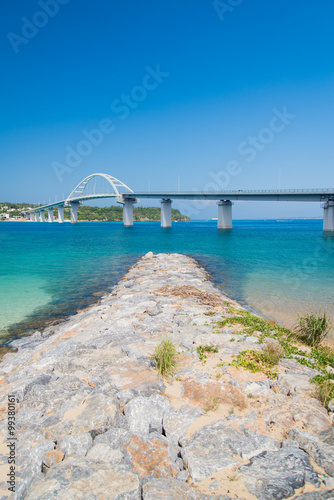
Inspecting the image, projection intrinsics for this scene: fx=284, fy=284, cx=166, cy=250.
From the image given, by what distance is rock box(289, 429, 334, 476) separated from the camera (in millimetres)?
3424

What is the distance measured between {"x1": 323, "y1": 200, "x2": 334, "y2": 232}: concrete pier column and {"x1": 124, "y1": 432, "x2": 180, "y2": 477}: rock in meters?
86.7

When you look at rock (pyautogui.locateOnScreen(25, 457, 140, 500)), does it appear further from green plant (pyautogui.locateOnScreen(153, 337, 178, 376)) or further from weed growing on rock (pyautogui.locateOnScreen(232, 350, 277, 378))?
weed growing on rock (pyautogui.locateOnScreen(232, 350, 277, 378))

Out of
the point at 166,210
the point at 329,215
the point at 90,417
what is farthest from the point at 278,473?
the point at 166,210

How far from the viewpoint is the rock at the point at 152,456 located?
3.46 meters

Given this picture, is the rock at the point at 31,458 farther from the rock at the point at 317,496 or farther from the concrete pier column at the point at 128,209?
the concrete pier column at the point at 128,209

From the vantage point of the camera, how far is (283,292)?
16.0 metres

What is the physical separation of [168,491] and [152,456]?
581mm

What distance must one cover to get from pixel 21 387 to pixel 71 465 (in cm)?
249

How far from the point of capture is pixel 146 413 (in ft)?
14.5

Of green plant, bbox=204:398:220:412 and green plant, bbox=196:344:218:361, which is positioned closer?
green plant, bbox=204:398:220:412

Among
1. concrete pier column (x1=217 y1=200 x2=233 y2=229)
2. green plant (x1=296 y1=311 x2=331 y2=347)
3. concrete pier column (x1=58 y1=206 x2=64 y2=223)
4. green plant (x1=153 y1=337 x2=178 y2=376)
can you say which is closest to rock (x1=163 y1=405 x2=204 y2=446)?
green plant (x1=153 y1=337 x2=178 y2=376)

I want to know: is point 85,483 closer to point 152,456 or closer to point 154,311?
point 152,456

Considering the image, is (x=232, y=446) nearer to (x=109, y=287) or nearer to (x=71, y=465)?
(x=71, y=465)

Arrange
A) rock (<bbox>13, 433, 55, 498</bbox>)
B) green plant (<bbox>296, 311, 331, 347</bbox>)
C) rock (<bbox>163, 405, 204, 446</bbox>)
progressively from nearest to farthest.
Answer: rock (<bbox>13, 433, 55, 498</bbox>), rock (<bbox>163, 405, 204, 446</bbox>), green plant (<bbox>296, 311, 331, 347</bbox>)
